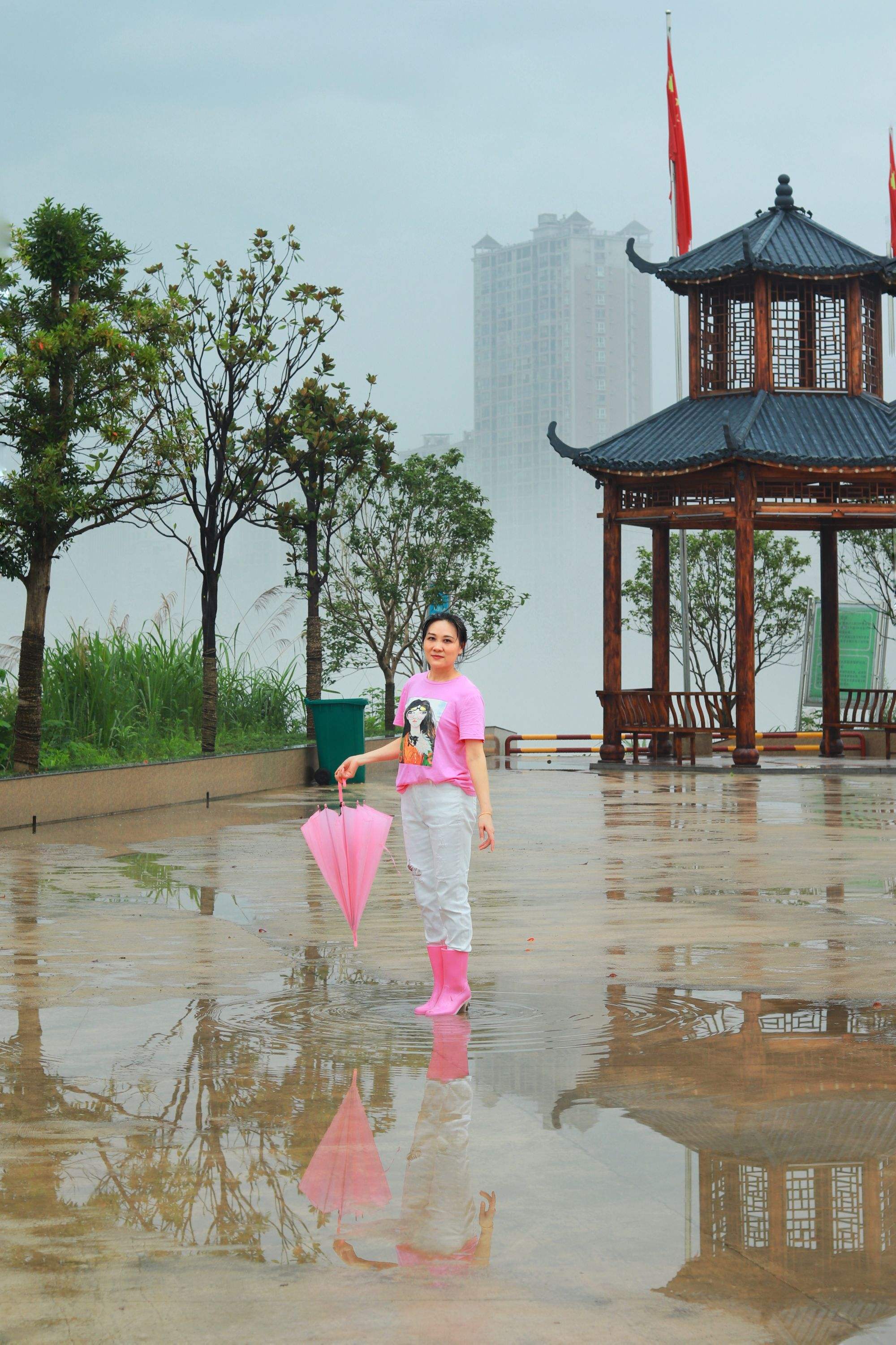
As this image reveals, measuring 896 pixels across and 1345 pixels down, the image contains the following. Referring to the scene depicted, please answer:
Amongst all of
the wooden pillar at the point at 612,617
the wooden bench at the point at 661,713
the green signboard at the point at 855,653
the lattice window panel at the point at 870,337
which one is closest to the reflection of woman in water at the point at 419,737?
the wooden bench at the point at 661,713

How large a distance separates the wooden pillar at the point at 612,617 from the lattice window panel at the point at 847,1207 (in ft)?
70.9

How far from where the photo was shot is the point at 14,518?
50.7 ft

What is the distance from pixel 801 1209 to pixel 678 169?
30.1 m

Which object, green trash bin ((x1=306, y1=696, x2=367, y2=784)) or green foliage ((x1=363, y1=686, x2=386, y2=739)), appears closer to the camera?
green trash bin ((x1=306, y1=696, x2=367, y2=784))

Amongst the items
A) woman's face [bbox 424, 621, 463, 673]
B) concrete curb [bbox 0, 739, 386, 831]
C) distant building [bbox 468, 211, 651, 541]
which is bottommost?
concrete curb [bbox 0, 739, 386, 831]

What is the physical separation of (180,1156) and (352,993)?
8.17ft

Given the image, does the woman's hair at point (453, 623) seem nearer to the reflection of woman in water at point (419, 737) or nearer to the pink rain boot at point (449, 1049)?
the reflection of woman in water at point (419, 737)

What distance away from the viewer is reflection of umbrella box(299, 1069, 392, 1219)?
3770 millimetres

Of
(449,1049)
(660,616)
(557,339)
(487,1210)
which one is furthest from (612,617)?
(557,339)

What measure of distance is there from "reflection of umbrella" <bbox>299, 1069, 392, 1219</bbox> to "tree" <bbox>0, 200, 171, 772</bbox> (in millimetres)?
11514

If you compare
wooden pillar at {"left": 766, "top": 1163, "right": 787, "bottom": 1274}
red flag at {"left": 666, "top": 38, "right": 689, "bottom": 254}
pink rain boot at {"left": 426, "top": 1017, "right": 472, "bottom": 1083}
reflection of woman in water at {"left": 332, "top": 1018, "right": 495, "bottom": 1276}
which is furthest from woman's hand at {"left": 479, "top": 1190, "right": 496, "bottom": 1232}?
red flag at {"left": 666, "top": 38, "right": 689, "bottom": 254}

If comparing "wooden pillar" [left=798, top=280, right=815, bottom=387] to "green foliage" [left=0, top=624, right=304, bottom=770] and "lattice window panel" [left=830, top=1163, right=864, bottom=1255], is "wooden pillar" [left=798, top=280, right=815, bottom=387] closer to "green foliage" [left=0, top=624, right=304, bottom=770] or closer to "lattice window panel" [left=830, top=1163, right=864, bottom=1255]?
"green foliage" [left=0, top=624, right=304, bottom=770]

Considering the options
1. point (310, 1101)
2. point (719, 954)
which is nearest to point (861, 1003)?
point (719, 954)

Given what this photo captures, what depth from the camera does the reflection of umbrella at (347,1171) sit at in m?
3.77
